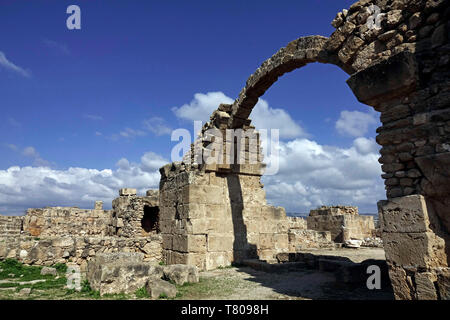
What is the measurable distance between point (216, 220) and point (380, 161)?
4882 mm

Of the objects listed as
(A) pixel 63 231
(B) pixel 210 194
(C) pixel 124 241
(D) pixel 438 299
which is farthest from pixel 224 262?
(A) pixel 63 231

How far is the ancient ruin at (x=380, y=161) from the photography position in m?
3.66

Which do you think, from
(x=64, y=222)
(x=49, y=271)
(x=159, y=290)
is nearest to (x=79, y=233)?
(x=64, y=222)

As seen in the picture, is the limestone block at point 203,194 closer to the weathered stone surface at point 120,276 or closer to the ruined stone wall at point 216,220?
the ruined stone wall at point 216,220

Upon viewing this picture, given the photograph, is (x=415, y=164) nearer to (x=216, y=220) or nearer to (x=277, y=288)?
(x=277, y=288)

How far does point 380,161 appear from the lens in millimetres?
4219

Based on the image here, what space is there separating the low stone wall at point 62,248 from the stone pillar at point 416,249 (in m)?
6.87

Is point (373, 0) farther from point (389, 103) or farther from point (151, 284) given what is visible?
point (151, 284)

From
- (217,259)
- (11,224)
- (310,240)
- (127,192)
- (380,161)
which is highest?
(127,192)

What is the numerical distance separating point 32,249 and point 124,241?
2193 mm

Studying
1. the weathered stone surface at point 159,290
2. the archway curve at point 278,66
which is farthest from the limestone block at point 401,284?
the weathered stone surface at point 159,290

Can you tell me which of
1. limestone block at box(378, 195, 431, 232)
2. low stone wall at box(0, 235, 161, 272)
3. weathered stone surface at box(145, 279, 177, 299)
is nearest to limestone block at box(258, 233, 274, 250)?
low stone wall at box(0, 235, 161, 272)

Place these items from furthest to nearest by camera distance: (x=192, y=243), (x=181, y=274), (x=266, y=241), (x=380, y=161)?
(x=266, y=241)
(x=192, y=243)
(x=181, y=274)
(x=380, y=161)

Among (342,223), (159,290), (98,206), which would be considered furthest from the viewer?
(98,206)
